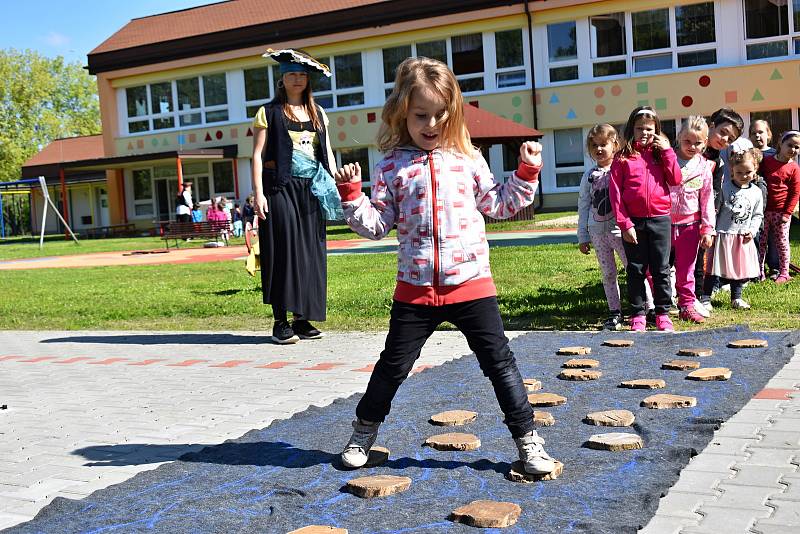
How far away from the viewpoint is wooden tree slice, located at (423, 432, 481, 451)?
4090mm

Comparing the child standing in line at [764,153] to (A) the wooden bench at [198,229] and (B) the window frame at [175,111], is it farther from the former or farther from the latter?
(B) the window frame at [175,111]

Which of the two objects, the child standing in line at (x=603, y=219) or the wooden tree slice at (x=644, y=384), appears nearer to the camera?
the wooden tree slice at (x=644, y=384)

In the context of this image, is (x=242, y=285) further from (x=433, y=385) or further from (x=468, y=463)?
(x=468, y=463)

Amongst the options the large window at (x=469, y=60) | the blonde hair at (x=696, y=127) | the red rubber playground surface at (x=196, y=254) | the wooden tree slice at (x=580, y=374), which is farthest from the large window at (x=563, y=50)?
the wooden tree slice at (x=580, y=374)

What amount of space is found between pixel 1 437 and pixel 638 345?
4.11m

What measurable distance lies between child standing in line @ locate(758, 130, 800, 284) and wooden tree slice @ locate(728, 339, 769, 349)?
376 centimetres

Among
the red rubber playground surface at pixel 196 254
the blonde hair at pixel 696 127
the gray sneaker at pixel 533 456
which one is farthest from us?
the red rubber playground surface at pixel 196 254

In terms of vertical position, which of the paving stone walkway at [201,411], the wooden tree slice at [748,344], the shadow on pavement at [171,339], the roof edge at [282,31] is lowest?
the paving stone walkway at [201,411]

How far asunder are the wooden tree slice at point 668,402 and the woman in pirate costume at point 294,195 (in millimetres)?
3300

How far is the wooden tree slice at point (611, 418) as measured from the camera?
4.36 meters

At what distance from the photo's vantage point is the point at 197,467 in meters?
4.05

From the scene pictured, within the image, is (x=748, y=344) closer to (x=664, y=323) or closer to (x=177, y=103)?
(x=664, y=323)

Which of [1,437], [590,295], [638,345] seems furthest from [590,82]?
[1,437]

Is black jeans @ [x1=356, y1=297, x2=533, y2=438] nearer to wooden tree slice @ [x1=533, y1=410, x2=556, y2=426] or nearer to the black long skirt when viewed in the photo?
wooden tree slice @ [x1=533, y1=410, x2=556, y2=426]
